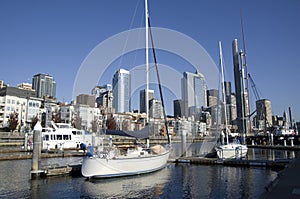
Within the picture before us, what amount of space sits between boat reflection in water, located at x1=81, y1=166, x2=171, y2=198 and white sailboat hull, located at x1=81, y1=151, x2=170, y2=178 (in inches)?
17.6

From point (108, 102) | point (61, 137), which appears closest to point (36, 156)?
point (61, 137)

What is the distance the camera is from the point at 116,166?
19516mm

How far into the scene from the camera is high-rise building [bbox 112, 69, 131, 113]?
3620 cm

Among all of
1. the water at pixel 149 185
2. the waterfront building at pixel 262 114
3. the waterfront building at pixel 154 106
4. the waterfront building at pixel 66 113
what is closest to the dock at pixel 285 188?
the water at pixel 149 185

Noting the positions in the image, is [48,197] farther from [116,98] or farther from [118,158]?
[116,98]

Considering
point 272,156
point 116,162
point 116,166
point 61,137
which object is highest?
point 61,137

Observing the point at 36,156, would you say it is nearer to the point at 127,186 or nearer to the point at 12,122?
the point at 127,186

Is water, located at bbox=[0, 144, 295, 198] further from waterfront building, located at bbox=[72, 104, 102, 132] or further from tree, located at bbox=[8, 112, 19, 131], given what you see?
waterfront building, located at bbox=[72, 104, 102, 132]

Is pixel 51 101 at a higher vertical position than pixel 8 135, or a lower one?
higher

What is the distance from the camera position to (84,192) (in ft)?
51.5

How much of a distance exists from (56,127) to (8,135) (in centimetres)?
2277

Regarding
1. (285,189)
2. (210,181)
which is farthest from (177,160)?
(285,189)

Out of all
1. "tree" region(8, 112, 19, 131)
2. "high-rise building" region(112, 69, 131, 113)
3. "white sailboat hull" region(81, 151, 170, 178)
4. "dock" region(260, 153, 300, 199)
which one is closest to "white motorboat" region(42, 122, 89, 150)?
"high-rise building" region(112, 69, 131, 113)

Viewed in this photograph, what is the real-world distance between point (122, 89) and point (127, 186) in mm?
23839
